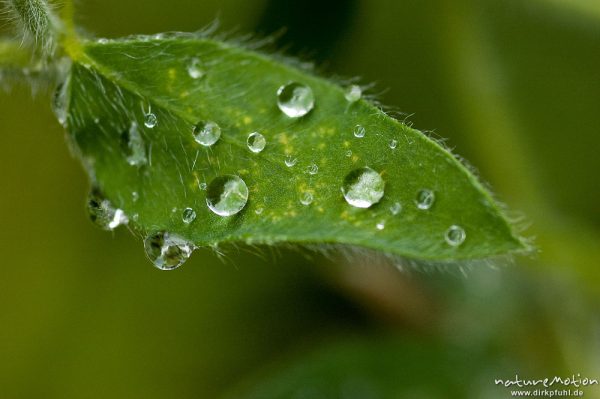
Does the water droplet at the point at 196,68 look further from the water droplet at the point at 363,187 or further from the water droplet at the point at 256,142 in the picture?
the water droplet at the point at 363,187

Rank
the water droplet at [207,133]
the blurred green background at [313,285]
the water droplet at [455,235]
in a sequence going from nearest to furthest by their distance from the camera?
the water droplet at [455,235] → the water droplet at [207,133] → the blurred green background at [313,285]

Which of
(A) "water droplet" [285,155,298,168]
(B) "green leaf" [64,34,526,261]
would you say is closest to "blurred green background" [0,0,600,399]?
(B) "green leaf" [64,34,526,261]

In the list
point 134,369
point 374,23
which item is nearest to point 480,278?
point 374,23

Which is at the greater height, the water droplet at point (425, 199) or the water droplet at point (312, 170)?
the water droplet at point (312, 170)

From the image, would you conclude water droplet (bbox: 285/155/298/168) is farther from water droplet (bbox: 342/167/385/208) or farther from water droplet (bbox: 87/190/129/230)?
water droplet (bbox: 87/190/129/230)

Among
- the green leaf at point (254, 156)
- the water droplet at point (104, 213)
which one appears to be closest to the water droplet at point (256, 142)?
the green leaf at point (254, 156)

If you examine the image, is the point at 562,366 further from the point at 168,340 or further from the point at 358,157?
the point at 358,157

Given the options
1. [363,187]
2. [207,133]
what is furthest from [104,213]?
[363,187]
